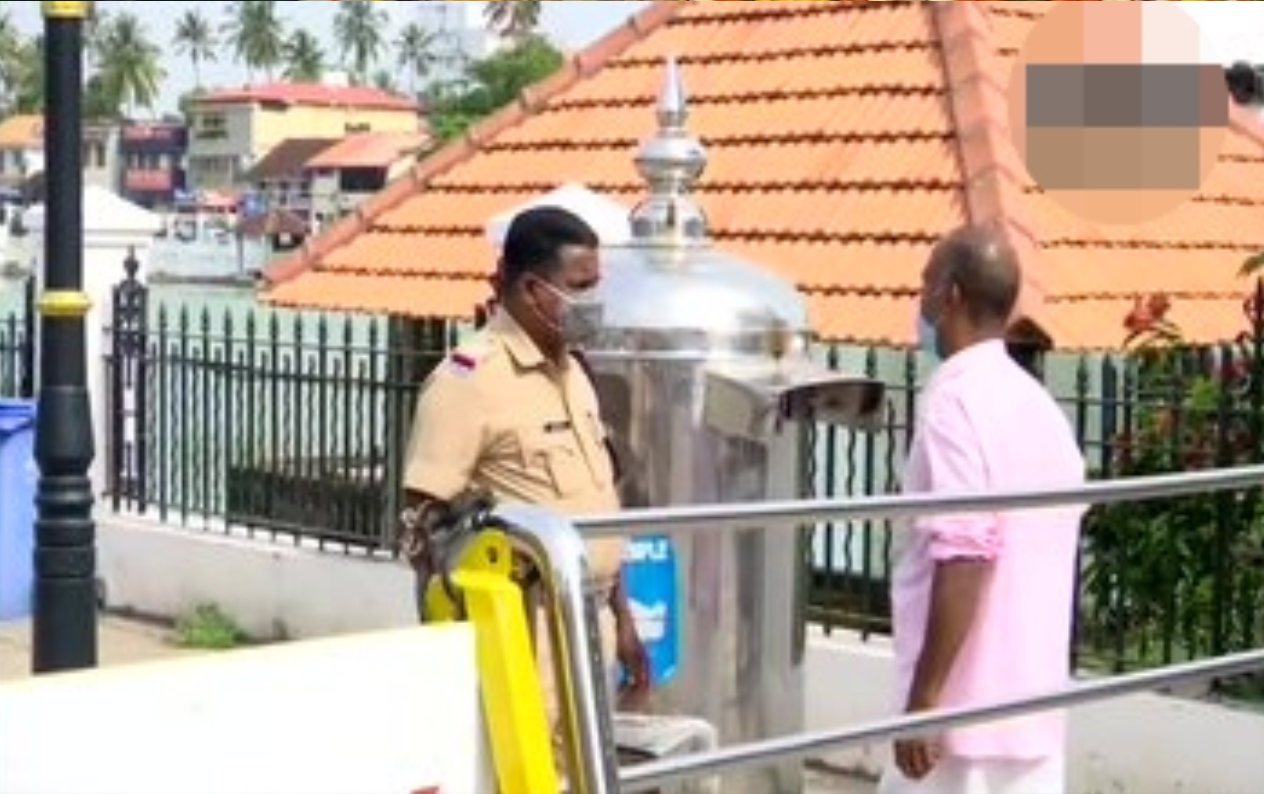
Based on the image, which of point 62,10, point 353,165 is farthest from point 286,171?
point 62,10

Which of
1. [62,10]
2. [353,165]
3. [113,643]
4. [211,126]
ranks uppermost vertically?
[211,126]

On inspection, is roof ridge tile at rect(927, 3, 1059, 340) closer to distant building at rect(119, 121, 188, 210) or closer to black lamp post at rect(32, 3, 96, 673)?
black lamp post at rect(32, 3, 96, 673)

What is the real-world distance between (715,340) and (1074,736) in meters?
2.37

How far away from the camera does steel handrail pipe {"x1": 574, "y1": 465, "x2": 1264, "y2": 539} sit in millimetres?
3070

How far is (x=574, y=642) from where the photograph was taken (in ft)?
9.42

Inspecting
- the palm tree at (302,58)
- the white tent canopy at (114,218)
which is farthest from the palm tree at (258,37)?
the white tent canopy at (114,218)

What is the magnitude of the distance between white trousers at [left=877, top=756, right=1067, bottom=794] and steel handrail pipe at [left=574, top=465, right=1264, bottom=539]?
67 cm

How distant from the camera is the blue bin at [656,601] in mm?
5480

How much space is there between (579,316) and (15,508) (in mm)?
6941

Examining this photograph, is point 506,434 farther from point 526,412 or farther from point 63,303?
point 63,303

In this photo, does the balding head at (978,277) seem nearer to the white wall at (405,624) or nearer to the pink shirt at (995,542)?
the pink shirt at (995,542)

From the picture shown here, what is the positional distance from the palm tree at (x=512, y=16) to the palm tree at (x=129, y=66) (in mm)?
113030

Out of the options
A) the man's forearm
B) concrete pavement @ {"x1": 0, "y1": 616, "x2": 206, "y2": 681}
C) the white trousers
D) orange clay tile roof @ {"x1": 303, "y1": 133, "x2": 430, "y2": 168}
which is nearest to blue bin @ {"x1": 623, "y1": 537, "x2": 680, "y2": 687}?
the white trousers

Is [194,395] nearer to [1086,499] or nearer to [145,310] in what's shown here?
[145,310]
